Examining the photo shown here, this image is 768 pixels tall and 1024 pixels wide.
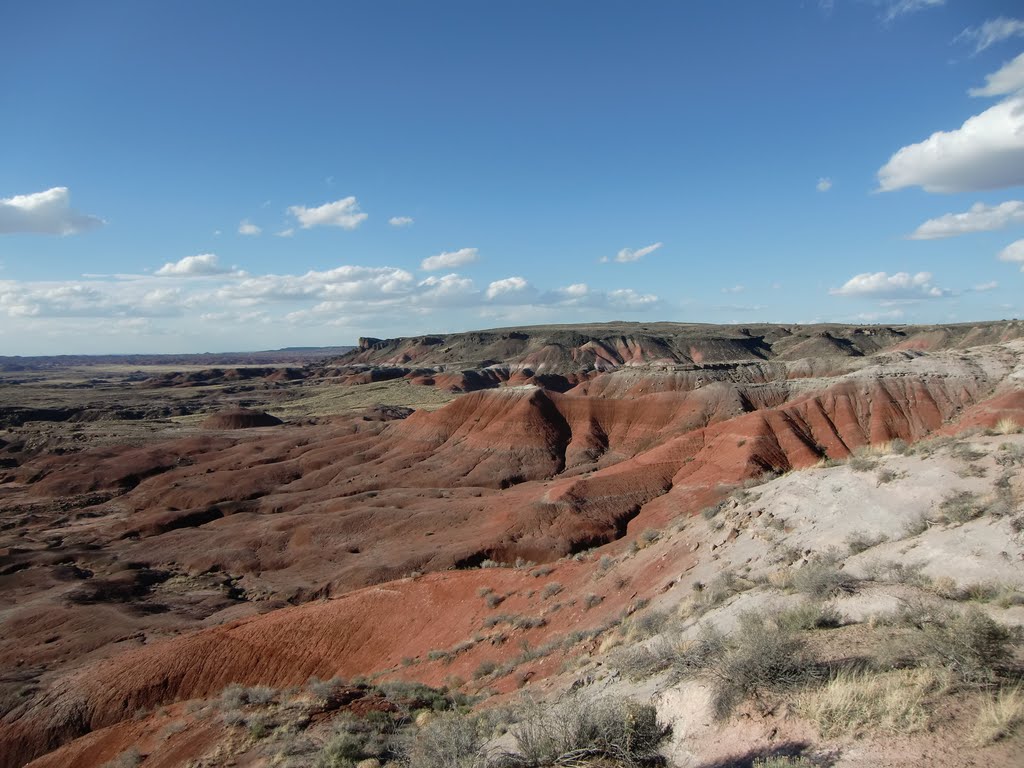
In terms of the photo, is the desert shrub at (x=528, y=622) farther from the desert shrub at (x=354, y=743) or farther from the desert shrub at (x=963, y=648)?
the desert shrub at (x=963, y=648)

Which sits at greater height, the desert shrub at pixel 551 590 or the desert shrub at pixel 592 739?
the desert shrub at pixel 592 739

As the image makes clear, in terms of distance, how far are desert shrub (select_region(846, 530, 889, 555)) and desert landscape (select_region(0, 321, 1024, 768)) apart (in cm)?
9

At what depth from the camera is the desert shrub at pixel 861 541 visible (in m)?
13.4

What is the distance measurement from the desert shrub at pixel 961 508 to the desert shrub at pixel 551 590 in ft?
38.6

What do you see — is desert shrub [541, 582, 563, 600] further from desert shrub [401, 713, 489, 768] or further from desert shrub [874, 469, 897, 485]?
desert shrub [401, 713, 489, 768]

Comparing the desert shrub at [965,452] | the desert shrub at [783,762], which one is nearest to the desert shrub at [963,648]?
the desert shrub at [783,762]

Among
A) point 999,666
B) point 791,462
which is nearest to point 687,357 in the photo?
point 791,462

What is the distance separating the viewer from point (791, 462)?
38.6 meters

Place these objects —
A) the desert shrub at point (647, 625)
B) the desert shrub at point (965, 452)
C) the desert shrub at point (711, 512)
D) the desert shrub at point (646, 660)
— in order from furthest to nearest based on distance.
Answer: the desert shrub at point (711, 512), the desert shrub at point (965, 452), the desert shrub at point (647, 625), the desert shrub at point (646, 660)

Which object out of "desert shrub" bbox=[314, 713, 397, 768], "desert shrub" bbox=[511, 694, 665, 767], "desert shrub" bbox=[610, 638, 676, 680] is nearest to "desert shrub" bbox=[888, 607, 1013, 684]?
"desert shrub" bbox=[511, 694, 665, 767]

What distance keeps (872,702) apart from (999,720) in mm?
1068

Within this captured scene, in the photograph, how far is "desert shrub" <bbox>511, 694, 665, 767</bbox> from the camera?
6746 millimetres

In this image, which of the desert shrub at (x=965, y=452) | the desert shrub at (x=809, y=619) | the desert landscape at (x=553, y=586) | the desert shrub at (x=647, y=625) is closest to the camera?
the desert landscape at (x=553, y=586)

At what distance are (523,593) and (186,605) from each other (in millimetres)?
21287
